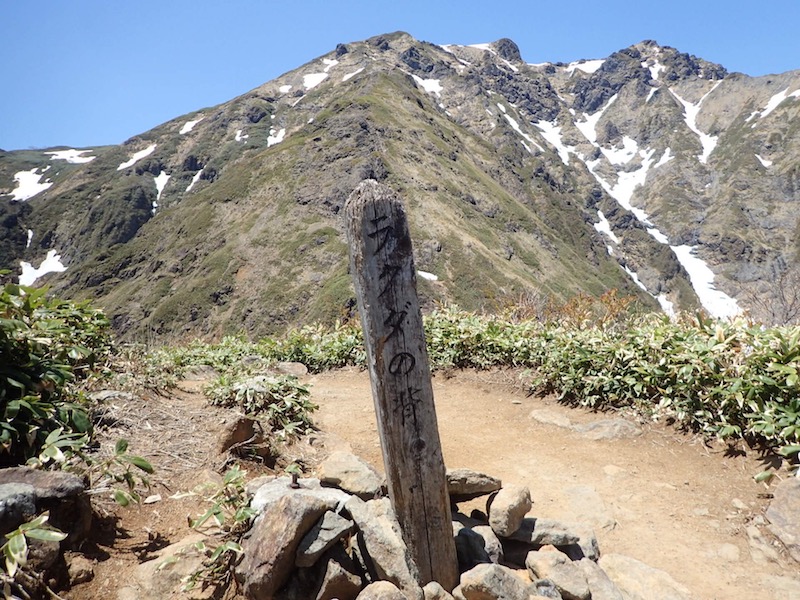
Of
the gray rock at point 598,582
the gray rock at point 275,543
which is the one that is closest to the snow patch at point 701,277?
the gray rock at point 598,582

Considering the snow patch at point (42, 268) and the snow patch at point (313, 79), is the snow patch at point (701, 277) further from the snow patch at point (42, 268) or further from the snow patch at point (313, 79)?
the snow patch at point (42, 268)

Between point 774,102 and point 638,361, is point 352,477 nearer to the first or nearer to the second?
point 638,361

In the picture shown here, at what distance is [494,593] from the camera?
2877 mm

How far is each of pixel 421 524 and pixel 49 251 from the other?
144292 mm

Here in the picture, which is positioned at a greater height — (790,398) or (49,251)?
(49,251)

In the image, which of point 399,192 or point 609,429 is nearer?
point 609,429

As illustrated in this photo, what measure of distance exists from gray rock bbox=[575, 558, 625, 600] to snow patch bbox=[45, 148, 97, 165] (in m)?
203

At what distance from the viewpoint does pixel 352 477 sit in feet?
12.6

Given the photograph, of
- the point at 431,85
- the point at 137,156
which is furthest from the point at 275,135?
the point at 431,85

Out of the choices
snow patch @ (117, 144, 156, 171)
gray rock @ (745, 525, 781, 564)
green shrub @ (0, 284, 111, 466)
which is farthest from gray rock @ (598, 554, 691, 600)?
snow patch @ (117, 144, 156, 171)

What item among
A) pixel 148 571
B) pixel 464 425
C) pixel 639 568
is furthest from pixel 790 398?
pixel 148 571

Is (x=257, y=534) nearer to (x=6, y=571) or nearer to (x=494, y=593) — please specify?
(x=6, y=571)

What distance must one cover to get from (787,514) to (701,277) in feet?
529

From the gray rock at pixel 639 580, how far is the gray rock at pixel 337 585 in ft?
6.66
